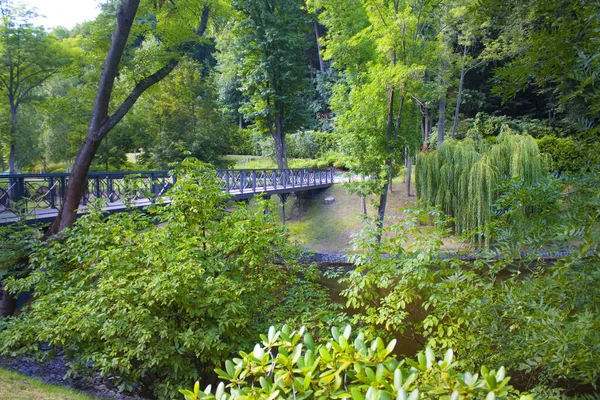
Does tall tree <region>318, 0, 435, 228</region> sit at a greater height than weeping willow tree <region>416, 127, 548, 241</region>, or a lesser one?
greater

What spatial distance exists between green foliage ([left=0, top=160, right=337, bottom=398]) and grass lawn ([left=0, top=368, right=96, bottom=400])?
289 millimetres

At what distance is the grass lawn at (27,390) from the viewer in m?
3.57

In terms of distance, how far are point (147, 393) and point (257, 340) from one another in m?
1.72

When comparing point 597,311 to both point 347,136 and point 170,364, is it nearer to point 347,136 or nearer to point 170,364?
point 170,364

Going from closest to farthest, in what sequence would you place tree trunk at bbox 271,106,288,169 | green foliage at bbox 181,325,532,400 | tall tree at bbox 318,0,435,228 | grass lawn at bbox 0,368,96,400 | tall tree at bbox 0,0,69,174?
green foliage at bbox 181,325,532,400, grass lawn at bbox 0,368,96,400, tall tree at bbox 318,0,435,228, tall tree at bbox 0,0,69,174, tree trunk at bbox 271,106,288,169

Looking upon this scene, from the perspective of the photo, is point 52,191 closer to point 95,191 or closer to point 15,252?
point 95,191

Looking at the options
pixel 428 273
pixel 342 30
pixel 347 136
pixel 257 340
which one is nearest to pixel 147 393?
pixel 257 340

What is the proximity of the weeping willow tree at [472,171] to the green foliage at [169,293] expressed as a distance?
9.17 meters

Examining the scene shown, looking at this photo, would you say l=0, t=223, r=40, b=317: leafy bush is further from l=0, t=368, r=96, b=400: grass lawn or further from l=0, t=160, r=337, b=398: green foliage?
l=0, t=368, r=96, b=400: grass lawn

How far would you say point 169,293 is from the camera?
360 cm

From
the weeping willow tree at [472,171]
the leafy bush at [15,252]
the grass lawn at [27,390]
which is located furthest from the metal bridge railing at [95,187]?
the weeping willow tree at [472,171]

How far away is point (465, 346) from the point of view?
3.44 meters

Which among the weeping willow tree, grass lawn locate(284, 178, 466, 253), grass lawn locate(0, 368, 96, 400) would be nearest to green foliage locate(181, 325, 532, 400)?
grass lawn locate(0, 368, 96, 400)

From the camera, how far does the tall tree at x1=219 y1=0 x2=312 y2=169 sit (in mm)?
18547
